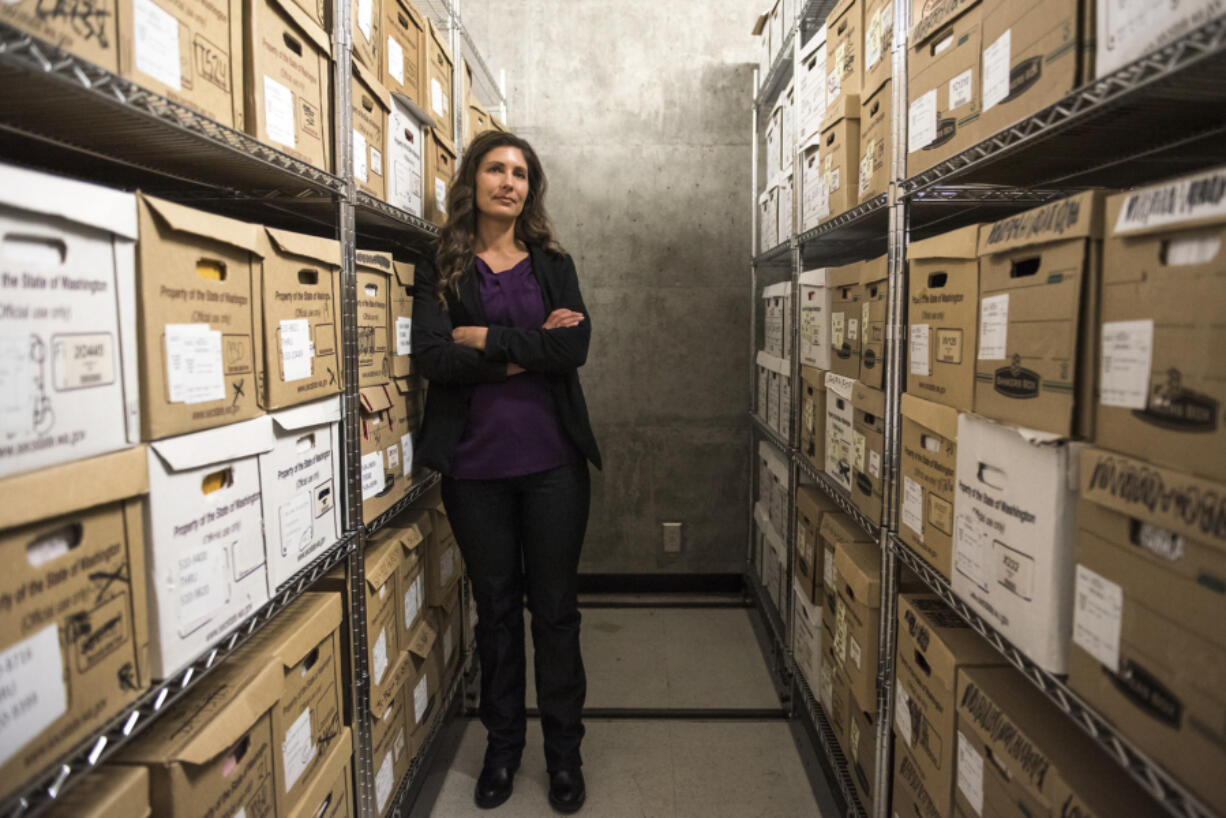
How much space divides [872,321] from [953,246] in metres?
0.44

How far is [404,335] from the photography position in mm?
1942

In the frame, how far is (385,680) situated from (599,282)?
2060 millimetres

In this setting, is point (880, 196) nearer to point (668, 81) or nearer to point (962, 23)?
point (962, 23)

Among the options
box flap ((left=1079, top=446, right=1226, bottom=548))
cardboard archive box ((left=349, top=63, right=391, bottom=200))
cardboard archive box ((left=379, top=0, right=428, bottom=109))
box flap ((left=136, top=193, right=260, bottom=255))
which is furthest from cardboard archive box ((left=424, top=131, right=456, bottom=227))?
box flap ((left=1079, top=446, right=1226, bottom=548))

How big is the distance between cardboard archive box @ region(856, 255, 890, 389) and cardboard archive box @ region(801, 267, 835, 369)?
25 cm

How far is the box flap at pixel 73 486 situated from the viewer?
0.68 metres

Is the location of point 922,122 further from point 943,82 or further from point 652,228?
point 652,228

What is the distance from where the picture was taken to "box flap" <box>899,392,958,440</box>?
4.05 ft

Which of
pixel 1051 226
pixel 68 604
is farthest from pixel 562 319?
pixel 68 604

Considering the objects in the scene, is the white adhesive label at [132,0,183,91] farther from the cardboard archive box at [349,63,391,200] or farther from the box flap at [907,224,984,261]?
the box flap at [907,224,984,261]

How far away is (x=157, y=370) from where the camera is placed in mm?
891

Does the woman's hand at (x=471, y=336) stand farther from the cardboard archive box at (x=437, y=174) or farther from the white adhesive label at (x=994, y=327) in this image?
the white adhesive label at (x=994, y=327)

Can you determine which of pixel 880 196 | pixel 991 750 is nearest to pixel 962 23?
pixel 880 196

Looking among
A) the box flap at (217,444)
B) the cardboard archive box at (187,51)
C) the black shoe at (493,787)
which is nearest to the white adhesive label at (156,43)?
the cardboard archive box at (187,51)
